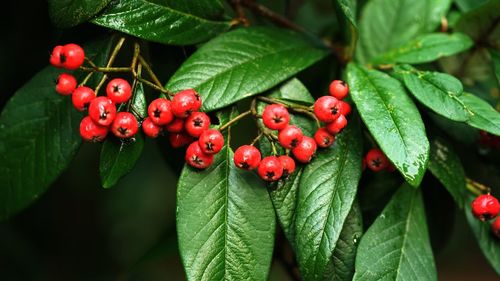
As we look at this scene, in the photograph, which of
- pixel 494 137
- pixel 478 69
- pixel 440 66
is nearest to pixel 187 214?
pixel 494 137

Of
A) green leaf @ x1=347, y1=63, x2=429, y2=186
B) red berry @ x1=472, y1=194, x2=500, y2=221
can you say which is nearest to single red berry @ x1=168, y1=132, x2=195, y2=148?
green leaf @ x1=347, y1=63, x2=429, y2=186

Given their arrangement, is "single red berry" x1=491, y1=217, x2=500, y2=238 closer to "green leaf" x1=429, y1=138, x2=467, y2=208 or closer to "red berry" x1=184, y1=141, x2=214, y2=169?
"green leaf" x1=429, y1=138, x2=467, y2=208

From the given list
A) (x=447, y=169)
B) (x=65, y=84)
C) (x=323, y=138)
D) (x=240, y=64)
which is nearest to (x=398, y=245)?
(x=447, y=169)

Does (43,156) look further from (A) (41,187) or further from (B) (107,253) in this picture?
(B) (107,253)

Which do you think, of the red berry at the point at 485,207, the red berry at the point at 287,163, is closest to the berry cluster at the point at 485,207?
the red berry at the point at 485,207

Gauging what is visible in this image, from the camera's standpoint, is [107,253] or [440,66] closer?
[440,66]

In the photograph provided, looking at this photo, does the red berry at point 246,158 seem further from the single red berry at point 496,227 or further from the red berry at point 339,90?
the single red berry at point 496,227

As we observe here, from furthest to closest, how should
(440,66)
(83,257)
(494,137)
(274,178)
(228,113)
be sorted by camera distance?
1. (83,257)
2. (440,66)
3. (494,137)
4. (228,113)
5. (274,178)
